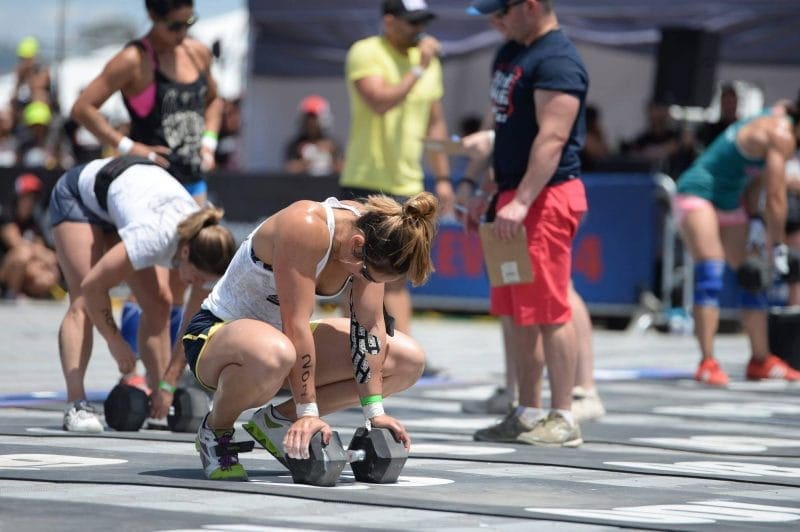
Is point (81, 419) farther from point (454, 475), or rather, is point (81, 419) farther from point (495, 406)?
point (495, 406)

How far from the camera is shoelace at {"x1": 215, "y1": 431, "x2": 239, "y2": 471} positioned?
17.4 feet

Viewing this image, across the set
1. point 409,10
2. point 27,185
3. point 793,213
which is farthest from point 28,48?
point 409,10

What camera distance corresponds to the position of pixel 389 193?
31.2ft

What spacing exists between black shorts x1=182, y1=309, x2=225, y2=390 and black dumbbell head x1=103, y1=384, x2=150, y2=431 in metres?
1.24

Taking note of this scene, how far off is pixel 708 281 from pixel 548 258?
348 cm

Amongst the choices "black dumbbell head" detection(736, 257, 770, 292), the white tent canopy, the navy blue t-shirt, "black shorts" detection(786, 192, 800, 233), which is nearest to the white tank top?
the navy blue t-shirt

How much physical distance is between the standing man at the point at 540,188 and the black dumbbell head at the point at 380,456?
1.62 m

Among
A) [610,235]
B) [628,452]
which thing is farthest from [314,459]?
[610,235]

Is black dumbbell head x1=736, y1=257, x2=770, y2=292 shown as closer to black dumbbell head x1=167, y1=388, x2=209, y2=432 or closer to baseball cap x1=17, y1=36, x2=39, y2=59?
black dumbbell head x1=167, y1=388, x2=209, y2=432

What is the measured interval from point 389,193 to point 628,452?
321cm

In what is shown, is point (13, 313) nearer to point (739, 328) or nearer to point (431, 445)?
point (739, 328)

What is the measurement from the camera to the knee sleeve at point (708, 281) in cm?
1027

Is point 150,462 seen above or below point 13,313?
above

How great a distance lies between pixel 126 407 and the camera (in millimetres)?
6781
